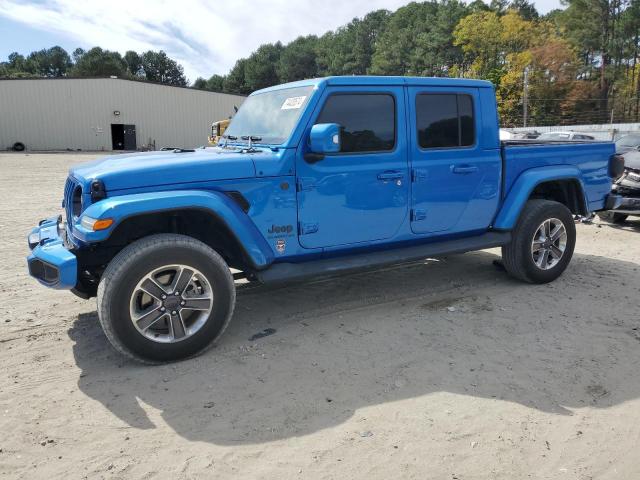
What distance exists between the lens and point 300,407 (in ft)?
10.1

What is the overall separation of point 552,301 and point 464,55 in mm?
68688

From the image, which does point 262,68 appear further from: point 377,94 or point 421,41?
point 377,94

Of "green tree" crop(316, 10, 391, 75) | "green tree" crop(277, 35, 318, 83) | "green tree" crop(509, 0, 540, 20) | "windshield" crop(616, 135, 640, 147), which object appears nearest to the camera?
"windshield" crop(616, 135, 640, 147)

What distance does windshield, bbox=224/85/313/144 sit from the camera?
4.11 metres

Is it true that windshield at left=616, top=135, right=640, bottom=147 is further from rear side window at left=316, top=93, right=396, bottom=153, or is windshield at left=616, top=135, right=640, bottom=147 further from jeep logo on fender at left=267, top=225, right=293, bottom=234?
jeep logo on fender at left=267, top=225, right=293, bottom=234

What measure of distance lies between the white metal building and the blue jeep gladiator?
37.2 metres

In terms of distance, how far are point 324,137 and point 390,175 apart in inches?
32.8

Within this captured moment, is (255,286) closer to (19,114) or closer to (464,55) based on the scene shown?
(19,114)

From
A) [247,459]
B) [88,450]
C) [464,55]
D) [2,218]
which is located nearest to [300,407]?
[247,459]

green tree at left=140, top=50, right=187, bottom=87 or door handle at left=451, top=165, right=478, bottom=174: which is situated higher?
green tree at left=140, top=50, right=187, bottom=87

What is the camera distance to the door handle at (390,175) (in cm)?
425

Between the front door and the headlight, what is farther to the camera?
the front door

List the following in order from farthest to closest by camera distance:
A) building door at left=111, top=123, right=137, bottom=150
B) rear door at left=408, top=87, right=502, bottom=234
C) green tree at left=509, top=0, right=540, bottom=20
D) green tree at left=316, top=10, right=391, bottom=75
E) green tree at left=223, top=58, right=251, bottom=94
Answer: green tree at left=223, top=58, right=251, bottom=94
green tree at left=316, top=10, right=391, bottom=75
green tree at left=509, top=0, right=540, bottom=20
building door at left=111, top=123, right=137, bottom=150
rear door at left=408, top=87, right=502, bottom=234

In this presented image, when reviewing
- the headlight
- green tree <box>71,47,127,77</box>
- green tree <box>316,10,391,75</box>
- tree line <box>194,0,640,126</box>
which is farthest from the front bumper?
green tree <box>71,47,127,77</box>
